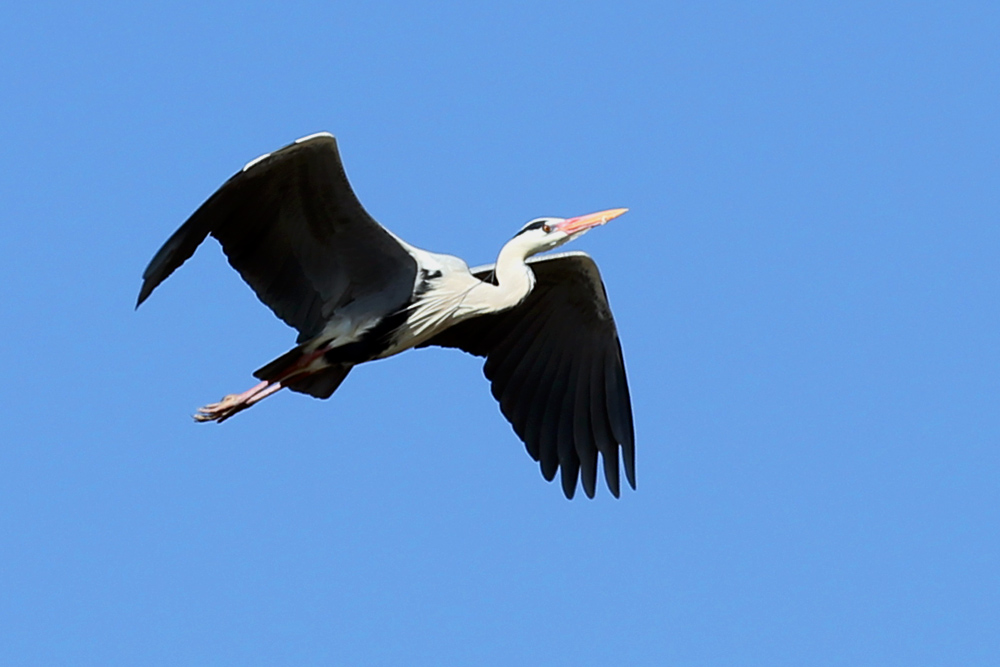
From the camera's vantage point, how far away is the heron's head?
1150cm

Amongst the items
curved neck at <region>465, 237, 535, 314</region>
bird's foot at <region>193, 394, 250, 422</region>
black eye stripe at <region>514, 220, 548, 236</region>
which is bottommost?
bird's foot at <region>193, 394, 250, 422</region>

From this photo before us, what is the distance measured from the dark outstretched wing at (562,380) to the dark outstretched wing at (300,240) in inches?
57.2

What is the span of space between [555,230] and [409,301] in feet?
3.72

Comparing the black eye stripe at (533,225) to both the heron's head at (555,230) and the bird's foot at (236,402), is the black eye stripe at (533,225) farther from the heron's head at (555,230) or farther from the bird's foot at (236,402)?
the bird's foot at (236,402)

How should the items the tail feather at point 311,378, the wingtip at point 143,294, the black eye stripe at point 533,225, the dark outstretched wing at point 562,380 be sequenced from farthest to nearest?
the dark outstretched wing at point 562,380
the black eye stripe at point 533,225
the tail feather at point 311,378
the wingtip at point 143,294

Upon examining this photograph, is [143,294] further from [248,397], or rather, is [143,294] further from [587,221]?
[587,221]

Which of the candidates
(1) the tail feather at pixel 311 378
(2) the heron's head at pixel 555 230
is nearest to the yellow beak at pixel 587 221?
(2) the heron's head at pixel 555 230

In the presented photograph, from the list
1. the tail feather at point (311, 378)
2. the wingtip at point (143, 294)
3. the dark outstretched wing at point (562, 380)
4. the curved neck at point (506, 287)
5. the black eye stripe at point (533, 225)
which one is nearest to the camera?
the wingtip at point (143, 294)

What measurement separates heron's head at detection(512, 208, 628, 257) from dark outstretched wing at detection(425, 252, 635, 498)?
111 centimetres

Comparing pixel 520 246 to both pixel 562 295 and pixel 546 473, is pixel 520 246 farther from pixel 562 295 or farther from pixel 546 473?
pixel 546 473

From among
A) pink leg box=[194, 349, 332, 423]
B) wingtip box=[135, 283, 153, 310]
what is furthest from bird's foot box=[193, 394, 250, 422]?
wingtip box=[135, 283, 153, 310]

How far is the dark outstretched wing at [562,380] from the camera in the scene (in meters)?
12.8

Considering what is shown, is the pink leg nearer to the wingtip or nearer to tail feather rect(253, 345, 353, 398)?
tail feather rect(253, 345, 353, 398)

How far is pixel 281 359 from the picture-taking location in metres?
11.4
